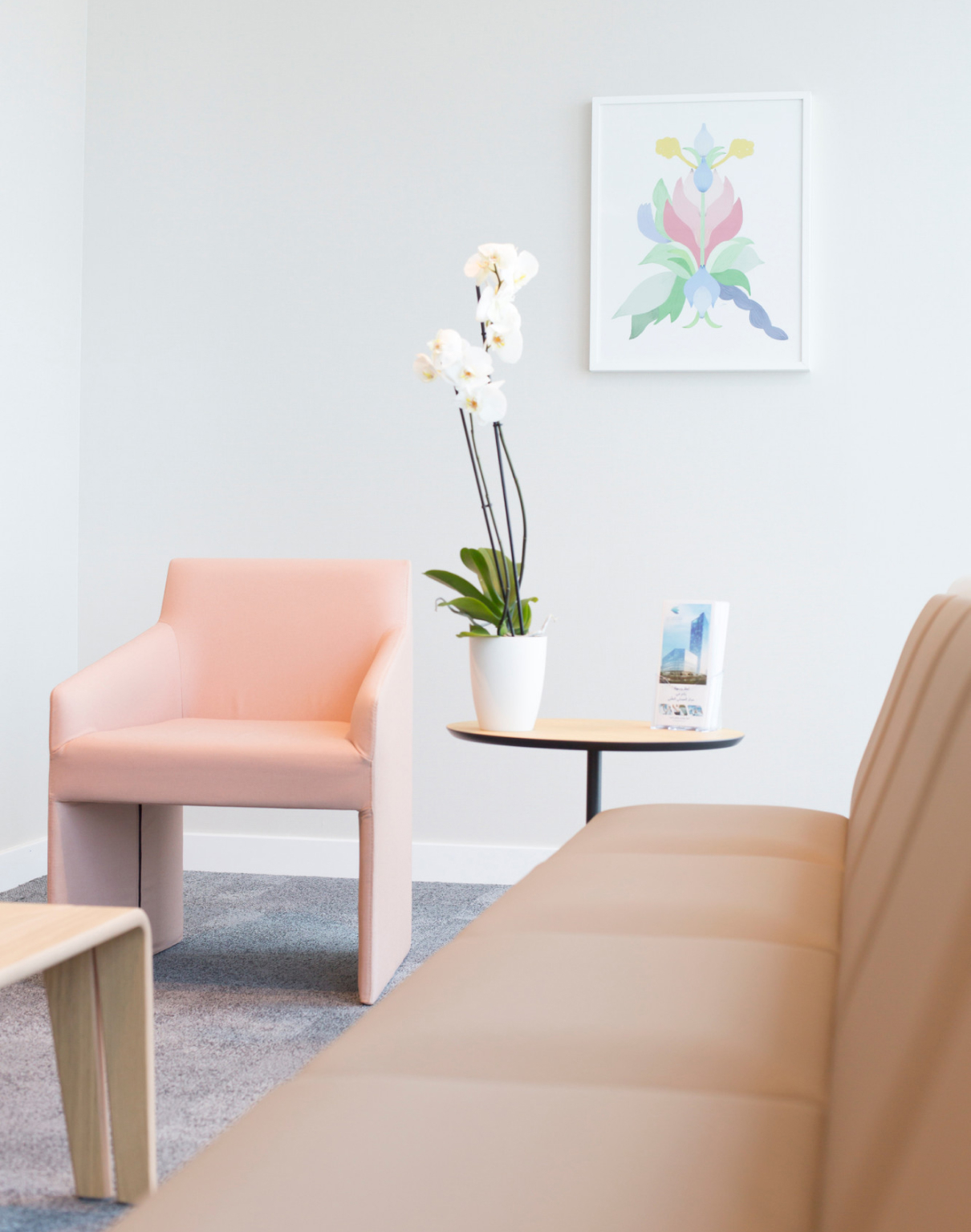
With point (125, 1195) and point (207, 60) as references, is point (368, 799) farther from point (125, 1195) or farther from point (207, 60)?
point (207, 60)

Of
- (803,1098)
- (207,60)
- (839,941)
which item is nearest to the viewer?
(803,1098)

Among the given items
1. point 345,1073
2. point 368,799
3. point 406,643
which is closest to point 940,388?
point 406,643

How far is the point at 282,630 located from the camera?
258cm

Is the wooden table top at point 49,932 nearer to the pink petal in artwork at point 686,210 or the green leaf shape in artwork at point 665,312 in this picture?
the green leaf shape in artwork at point 665,312

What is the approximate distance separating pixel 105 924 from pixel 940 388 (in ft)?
8.49

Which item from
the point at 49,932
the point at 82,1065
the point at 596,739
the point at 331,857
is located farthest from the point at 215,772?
the point at 331,857

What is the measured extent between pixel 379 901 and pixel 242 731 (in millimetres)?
443

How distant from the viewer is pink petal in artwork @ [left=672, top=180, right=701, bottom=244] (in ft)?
10.0

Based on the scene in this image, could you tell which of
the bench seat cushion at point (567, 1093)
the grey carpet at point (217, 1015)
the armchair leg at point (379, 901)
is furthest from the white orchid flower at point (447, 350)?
the grey carpet at point (217, 1015)

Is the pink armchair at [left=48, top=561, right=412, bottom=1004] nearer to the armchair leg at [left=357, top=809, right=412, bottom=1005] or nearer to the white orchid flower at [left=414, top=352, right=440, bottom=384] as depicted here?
the armchair leg at [left=357, top=809, right=412, bottom=1005]

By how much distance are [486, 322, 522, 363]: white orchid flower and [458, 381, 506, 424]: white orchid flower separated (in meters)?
0.05

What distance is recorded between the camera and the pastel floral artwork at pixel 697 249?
3043mm

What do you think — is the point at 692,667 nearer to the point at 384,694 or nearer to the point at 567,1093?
the point at 384,694

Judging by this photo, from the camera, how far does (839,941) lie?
3.71 feet
